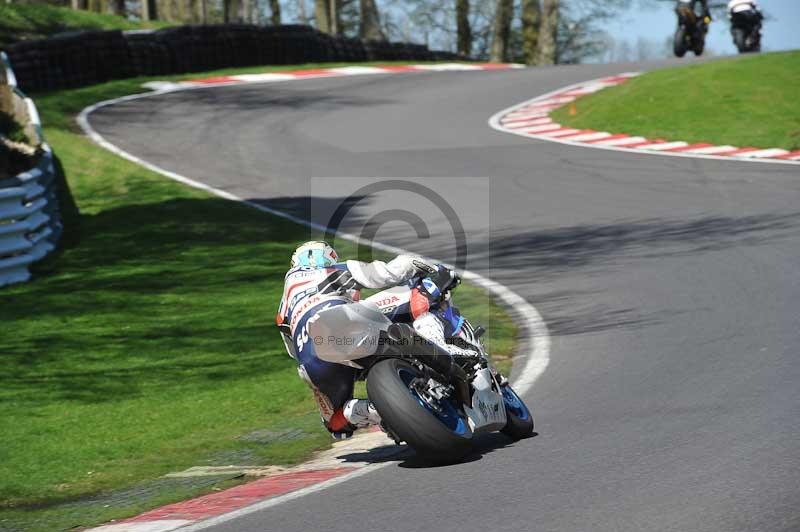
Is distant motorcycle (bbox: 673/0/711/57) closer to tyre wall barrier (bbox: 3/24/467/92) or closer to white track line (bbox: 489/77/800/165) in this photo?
white track line (bbox: 489/77/800/165)

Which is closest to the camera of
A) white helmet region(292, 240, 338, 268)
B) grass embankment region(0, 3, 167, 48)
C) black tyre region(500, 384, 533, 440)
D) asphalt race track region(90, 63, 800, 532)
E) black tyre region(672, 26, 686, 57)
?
asphalt race track region(90, 63, 800, 532)

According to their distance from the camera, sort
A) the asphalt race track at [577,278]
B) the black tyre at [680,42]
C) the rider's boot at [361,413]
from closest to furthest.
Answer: the asphalt race track at [577,278] → the rider's boot at [361,413] → the black tyre at [680,42]

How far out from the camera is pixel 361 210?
54.7ft

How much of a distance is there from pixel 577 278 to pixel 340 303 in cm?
601

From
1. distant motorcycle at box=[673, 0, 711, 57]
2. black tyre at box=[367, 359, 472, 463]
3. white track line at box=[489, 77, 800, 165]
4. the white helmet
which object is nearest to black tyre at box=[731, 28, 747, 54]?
distant motorcycle at box=[673, 0, 711, 57]

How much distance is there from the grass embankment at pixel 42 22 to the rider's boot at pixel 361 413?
24.0 m

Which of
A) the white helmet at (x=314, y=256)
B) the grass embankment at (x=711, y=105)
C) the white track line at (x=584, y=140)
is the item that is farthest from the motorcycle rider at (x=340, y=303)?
the grass embankment at (x=711, y=105)

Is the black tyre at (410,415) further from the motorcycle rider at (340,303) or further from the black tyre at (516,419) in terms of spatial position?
the black tyre at (516,419)

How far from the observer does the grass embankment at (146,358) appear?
7488 millimetres

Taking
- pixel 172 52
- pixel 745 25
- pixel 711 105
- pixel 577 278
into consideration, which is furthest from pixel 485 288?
pixel 745 25

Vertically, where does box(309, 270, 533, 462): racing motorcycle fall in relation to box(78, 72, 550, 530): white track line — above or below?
above

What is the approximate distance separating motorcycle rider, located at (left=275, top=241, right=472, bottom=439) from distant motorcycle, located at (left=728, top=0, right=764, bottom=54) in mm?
26891

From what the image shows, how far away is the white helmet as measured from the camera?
267 inches

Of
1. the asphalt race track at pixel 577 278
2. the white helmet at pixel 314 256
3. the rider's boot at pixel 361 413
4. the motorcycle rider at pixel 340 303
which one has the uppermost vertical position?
the white helmet at pixel 314 256
